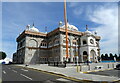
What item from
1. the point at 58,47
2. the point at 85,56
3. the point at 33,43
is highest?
the point at 33,43

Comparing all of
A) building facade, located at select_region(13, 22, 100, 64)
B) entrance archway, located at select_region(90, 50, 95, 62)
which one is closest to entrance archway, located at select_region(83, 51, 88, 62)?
building facade, located at select_region(13, 22, 100, 64)

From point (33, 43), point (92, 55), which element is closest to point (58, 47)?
point (33, 43)

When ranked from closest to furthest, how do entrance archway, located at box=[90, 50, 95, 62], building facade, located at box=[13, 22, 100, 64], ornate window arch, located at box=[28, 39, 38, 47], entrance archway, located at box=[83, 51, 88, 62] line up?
building facade, located at box=[13, 22, 100, 64] < entrance archway, located at box=[90, 50, 95, 62] < entrance archway, located at box=[83, 51, 88, 62] < ornate window arch, located at box=[28, 39, 38, 47]

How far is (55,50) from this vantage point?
167 feet

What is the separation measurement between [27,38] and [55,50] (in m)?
13.1

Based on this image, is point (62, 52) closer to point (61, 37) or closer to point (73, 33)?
point (61, 37)

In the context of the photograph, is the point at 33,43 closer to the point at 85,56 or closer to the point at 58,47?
the point at 58,47

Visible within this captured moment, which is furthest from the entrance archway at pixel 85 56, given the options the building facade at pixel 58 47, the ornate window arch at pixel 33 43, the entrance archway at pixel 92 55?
the ornate window arch at pixel 33 43

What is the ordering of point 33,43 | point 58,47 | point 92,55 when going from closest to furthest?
point 58,47 → point 92,55 → point 33,43

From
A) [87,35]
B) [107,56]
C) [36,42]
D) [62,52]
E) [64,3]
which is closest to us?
[64,3]

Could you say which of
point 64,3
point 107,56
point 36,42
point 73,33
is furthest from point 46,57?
point 107,56

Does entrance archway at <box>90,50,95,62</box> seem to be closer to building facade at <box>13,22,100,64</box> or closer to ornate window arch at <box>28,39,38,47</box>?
building facade at <box>13,22,100,64</box>

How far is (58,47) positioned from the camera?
1916 inches

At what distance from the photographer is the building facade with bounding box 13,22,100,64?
48594 millimetres
